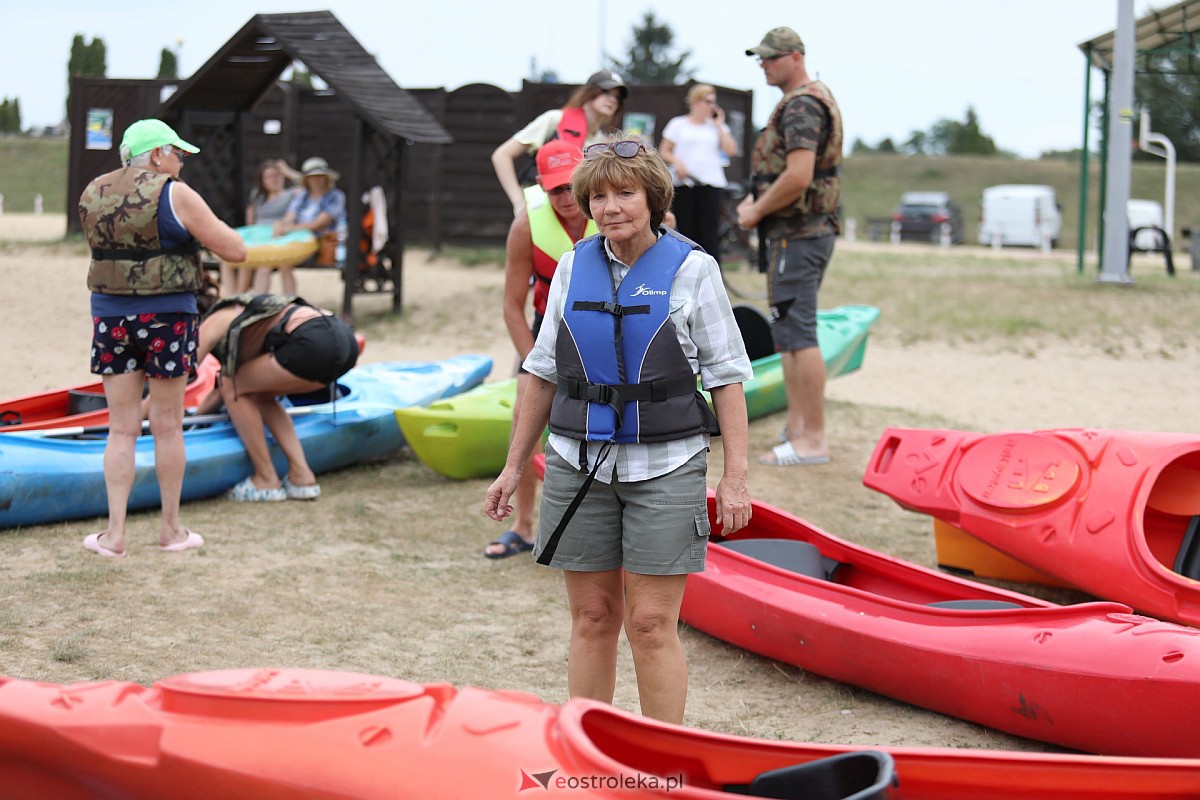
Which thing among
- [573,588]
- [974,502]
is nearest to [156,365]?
[573,588]

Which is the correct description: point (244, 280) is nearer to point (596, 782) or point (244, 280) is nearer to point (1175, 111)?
point (596, 782)

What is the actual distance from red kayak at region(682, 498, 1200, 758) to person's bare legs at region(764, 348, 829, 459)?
75.4 inches

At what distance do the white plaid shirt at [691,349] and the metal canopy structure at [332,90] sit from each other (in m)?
8.93

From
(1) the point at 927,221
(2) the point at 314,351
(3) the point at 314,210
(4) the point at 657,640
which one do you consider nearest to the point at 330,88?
(3) the point at 314,210

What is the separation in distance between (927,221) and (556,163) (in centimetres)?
2727

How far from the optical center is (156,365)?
15.1 ft

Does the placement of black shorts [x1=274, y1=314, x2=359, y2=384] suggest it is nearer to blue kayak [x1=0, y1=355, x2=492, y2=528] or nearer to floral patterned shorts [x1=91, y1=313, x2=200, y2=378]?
blue kayak [x1=0, y1=355, x2=492, y2=528]

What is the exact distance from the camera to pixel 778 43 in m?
5.93

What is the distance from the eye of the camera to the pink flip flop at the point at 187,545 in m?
5.01

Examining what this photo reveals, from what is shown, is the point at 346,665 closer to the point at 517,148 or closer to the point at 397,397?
the point at 517,148

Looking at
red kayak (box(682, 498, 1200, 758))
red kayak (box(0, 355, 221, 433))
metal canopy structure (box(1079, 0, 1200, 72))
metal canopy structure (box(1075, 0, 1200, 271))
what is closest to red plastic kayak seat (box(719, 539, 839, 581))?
red kayak (box(682, 498, 1200, 758))

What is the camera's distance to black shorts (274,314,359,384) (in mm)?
5602

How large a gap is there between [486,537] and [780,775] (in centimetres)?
336

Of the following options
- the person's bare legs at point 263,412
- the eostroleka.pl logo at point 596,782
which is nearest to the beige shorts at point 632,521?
the eostroleka.pl logo at point 596,782
